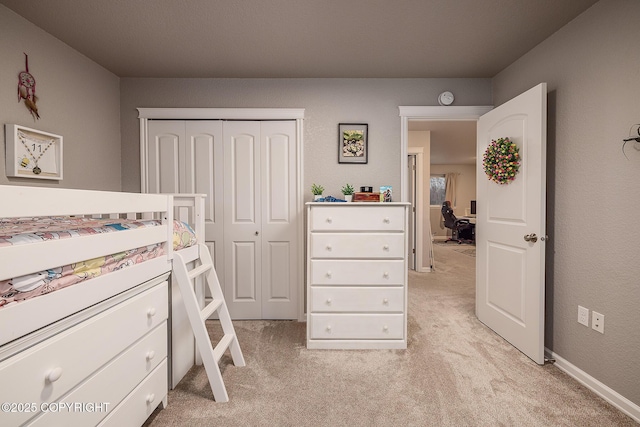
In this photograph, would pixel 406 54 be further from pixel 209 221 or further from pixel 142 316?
pixel 142 316

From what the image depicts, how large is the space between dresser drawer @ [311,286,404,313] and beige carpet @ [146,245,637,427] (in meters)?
0.32

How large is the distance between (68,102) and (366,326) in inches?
117

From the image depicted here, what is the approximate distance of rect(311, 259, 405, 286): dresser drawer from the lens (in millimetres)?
2467

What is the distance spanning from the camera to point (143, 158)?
311cm

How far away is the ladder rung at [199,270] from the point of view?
1.93m

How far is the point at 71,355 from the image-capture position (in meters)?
1.09

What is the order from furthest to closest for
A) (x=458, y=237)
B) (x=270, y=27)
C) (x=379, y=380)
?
(x=458, y=237) < (x=270, y=27) < (x=379, y=380)

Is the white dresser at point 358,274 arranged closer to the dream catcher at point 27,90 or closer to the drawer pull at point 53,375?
the drawer pull at point 53,375

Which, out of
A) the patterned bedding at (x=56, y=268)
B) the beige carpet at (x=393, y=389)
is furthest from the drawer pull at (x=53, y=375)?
the beige carpet at (x=393, y=389)

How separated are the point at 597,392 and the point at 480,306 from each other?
1.14 m

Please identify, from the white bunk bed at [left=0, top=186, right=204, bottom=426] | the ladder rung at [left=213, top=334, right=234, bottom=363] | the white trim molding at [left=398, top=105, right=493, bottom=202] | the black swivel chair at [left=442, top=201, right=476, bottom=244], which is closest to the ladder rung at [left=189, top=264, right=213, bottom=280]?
the white bunk bed at [left=0, top=186, right=204, bottom=426]

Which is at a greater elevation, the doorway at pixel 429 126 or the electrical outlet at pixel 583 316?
the doorway at pixel 429 126

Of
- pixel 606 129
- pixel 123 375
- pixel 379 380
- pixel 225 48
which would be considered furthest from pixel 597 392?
pixel 225 48

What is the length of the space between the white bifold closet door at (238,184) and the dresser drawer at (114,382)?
1.44m
